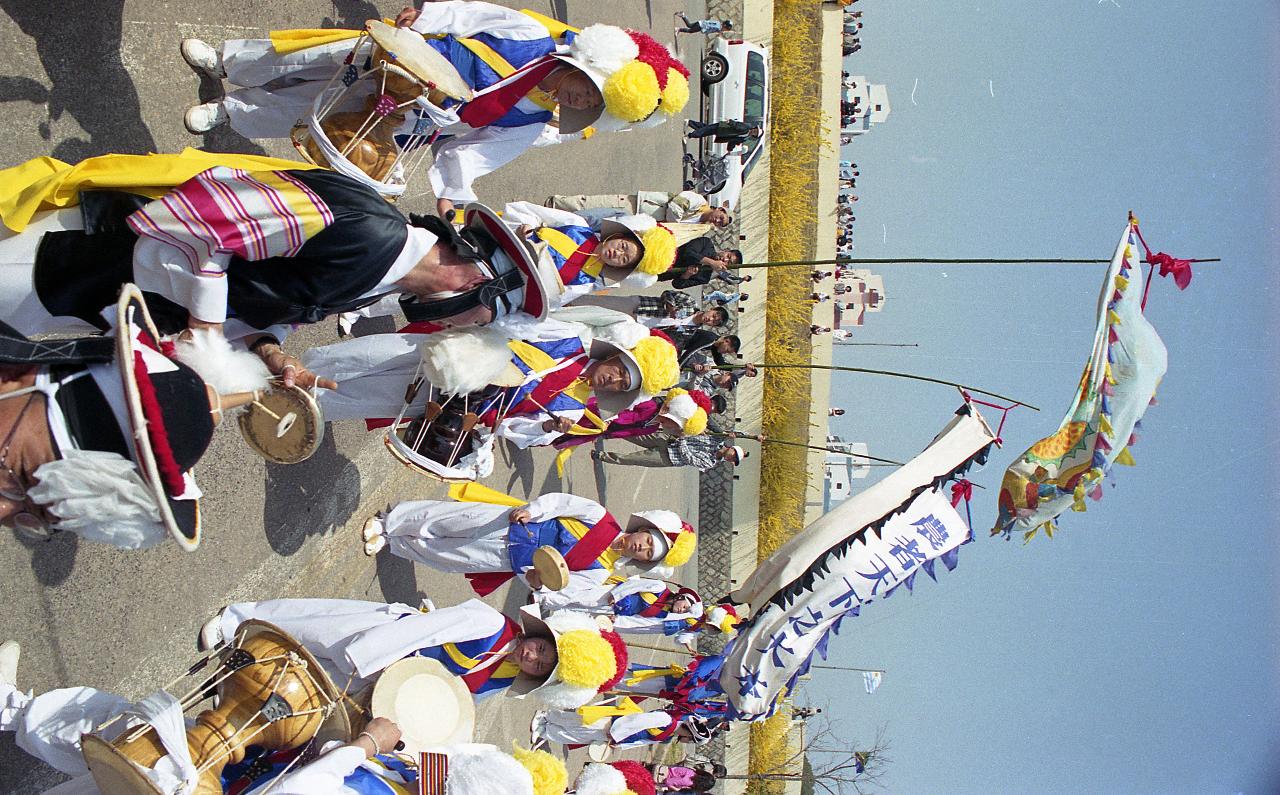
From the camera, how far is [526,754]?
12.6ft

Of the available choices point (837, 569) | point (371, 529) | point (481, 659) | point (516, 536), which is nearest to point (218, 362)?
point (481, 659)

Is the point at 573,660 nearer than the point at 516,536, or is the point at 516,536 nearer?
the point at 573,660

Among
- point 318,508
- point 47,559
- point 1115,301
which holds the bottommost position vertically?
point 318,508

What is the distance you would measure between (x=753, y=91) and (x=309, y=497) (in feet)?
28.3

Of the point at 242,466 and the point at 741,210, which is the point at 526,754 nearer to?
the point at 242,466

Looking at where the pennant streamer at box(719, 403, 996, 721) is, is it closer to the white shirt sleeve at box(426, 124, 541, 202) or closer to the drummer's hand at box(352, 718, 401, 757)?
the drummer's hand at box(352, 718, 401, 757)

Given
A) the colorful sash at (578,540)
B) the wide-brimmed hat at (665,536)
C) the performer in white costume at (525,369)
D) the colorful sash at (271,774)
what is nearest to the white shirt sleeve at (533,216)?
the performer in white costume at (525,369)

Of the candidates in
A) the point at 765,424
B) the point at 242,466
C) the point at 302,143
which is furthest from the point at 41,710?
the point at 765,424

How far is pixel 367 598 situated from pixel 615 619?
5.93ft

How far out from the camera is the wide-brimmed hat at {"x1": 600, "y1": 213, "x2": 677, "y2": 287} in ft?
18.0

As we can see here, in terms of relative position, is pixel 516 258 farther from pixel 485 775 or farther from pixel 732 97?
pixel 732 97

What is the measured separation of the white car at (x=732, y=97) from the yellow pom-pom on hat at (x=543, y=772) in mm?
8829

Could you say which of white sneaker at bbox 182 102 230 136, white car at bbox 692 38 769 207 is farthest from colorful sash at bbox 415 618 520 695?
white car at bbox 692 38 769 207

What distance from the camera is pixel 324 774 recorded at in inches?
122
